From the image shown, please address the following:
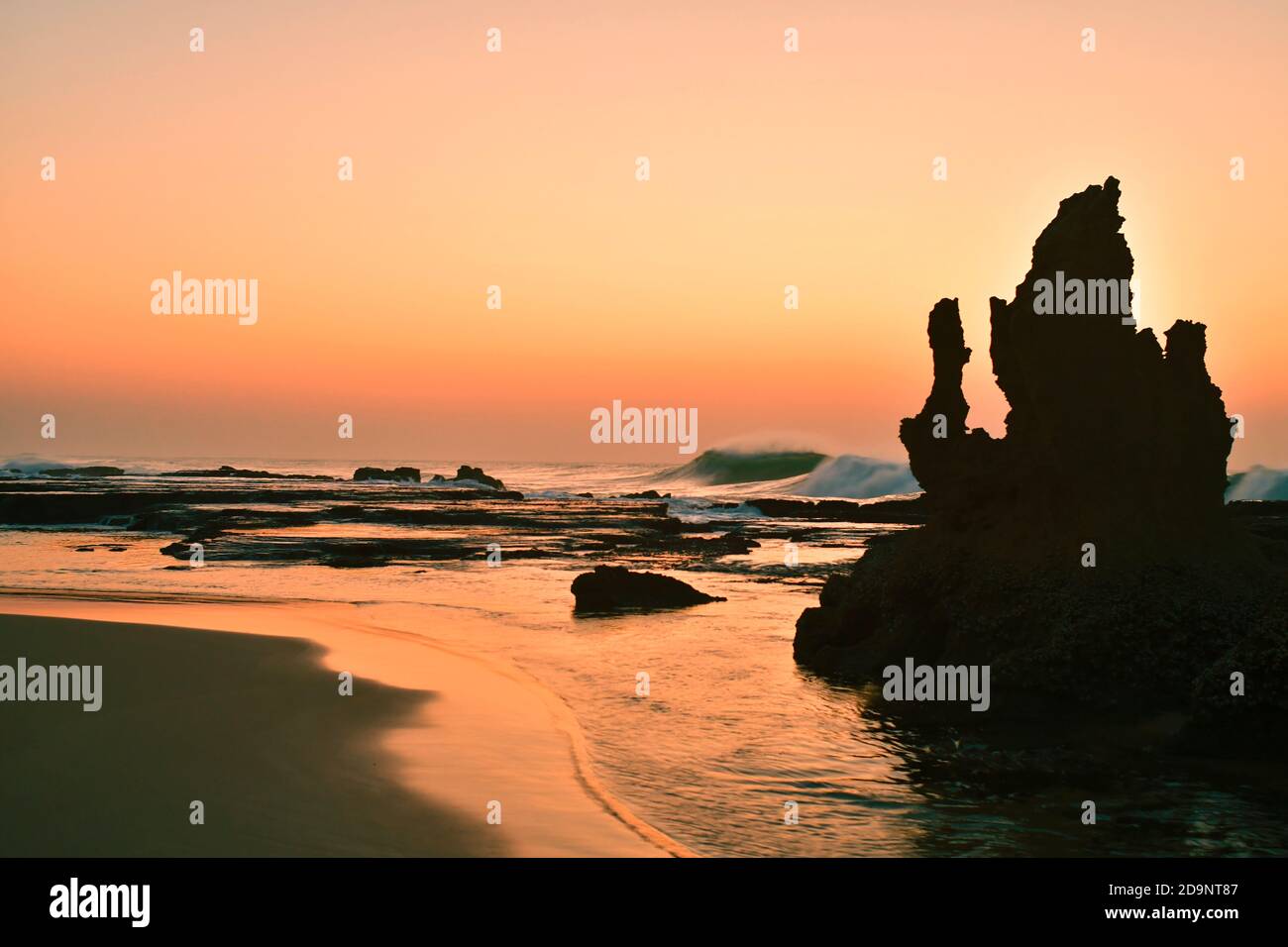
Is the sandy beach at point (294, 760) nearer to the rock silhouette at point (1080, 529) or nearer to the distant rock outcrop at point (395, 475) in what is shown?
the rock silhouette at point (1080, 529)

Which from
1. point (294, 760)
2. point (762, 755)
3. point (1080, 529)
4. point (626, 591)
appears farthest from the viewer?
point (626, 591)

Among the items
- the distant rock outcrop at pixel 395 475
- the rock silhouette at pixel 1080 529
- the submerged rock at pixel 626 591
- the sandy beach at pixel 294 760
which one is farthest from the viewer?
the distant rock outcrop at pixel 395 475

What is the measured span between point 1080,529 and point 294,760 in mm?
10293

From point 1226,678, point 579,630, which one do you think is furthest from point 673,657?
point 1226,678

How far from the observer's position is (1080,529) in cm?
1443

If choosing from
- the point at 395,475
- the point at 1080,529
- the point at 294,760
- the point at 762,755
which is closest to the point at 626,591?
the point at 1080,529

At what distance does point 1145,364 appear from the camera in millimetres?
15094

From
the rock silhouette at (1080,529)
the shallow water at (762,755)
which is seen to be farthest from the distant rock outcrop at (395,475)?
the rock silhouette at (1080,529)

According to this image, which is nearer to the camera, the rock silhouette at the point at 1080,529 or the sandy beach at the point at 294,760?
the sandy beach at the point at 294,760

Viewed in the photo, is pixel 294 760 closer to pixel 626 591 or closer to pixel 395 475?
pixel 626 591

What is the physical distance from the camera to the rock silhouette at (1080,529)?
13.0m

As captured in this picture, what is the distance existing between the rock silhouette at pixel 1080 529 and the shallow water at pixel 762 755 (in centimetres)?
177

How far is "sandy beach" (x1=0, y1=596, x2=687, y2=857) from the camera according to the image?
790 cm
